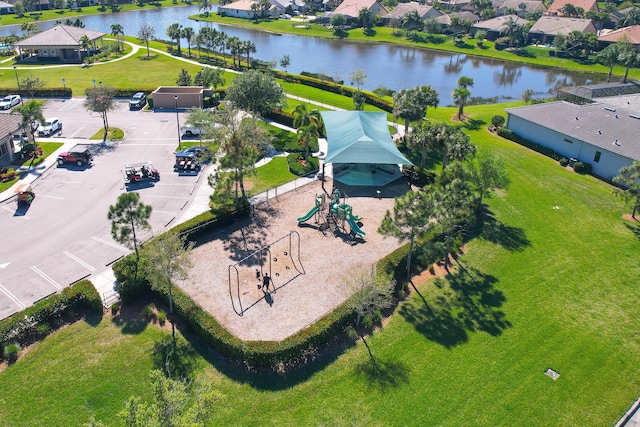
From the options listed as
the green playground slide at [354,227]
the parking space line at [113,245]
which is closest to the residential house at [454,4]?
the green playground slide at [354,227]

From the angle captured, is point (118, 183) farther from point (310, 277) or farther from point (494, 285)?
point (494, 285)

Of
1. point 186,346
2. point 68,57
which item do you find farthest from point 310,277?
point 68,57

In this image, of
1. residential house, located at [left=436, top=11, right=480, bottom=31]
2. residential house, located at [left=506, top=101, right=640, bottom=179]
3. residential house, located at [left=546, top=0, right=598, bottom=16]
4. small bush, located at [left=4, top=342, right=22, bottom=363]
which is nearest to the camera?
small bush, located at [left=4, top=342, right=22, bottom=363]

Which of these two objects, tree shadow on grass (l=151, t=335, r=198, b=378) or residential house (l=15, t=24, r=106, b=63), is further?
residential house (l=15, t=24, r=106, b=63)

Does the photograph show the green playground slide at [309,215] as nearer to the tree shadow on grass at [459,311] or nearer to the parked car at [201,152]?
the tree shadow on grass at [459,311]

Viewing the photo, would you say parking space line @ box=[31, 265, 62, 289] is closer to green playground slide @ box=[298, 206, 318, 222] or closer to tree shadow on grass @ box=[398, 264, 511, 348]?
green playground slide @ box=[298, 206, 318, 222]

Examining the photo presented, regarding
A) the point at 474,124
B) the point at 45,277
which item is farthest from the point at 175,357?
the point at 474,124

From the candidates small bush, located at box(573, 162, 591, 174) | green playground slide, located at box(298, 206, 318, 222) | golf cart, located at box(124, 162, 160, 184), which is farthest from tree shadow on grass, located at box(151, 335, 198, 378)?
small bush, located at box(573, 162, 591, 174)

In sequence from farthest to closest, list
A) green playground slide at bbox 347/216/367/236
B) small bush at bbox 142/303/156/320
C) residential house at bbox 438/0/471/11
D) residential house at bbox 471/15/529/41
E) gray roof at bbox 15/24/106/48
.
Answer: residential house at bbox 438/0/471/11, residential house at bbox 471/15/529/41, gray roof at bbox 15/24/106/48, green playground slide at bbox 347/216/367/236, small bush at bbox 142/303/156/320
